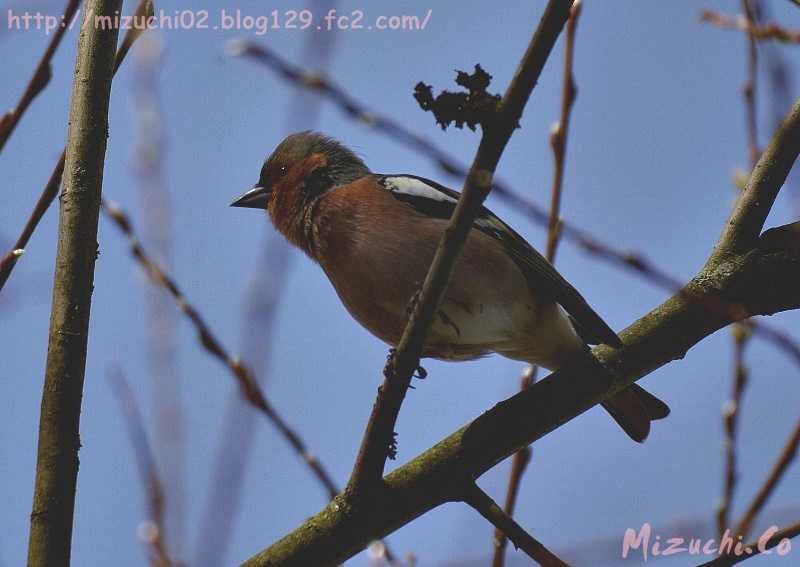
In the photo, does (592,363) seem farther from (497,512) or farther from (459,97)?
(459,97)

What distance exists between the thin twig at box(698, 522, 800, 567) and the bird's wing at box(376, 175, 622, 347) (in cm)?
127

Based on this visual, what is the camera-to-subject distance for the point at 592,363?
319 cm

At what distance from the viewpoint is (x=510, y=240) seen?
3.98m

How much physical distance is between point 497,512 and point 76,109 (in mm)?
1701

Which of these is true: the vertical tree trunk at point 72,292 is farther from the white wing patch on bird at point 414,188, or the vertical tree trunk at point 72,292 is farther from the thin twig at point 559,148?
the white wing patch on bird at point 414,188

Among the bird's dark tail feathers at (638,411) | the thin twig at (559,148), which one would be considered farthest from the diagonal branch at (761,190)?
the bird's dark tail feathers at (638,411)

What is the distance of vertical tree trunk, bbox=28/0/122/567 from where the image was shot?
2.38 metres

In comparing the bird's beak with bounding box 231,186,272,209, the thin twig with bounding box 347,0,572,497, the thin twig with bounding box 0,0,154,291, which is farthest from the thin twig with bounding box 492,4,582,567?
the bird's beak with bounding box 231,186,272,209

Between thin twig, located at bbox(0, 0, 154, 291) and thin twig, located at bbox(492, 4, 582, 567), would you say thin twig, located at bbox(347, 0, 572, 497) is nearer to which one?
thin twig, located at bbox(492, 4, 582, 567)

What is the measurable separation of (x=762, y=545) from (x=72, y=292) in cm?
188

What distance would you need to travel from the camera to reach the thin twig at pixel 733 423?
8.99ft

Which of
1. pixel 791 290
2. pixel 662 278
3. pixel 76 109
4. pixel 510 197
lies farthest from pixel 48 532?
pixel 791 290

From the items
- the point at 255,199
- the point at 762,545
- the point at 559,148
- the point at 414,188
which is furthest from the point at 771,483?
the point at 255,199

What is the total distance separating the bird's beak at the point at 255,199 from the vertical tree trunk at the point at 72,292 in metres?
2.10
